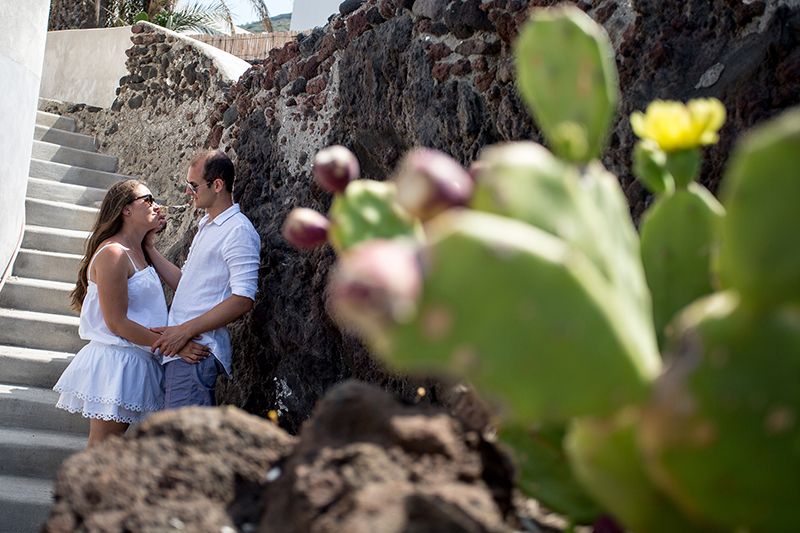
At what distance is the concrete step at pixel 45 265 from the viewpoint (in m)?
5.62

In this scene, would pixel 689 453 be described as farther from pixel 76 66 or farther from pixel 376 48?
pixel 76 66

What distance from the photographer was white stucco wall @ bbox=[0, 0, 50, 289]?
16.2ft

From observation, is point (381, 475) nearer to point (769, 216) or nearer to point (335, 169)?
point (335, 169)

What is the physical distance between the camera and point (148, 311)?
3771mm

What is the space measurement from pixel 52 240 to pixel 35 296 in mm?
590

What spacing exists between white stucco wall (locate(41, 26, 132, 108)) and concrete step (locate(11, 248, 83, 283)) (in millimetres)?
2413

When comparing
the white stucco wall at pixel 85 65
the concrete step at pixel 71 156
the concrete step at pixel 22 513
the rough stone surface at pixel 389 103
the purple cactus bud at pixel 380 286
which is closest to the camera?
the purple cactus bud at pixel 380 286

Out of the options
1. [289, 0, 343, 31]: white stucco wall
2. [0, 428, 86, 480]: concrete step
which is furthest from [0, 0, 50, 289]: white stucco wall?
[289, 0, 343, 31]: white stucco wall

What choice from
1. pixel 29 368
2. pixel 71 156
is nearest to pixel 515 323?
pixel 29 368

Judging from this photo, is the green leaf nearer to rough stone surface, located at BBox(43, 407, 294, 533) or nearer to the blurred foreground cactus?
the blurred foreground cactus

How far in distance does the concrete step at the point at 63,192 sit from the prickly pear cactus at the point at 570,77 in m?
5.95

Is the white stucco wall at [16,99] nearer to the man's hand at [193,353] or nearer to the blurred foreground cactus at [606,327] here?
the man's hand at [193,353]

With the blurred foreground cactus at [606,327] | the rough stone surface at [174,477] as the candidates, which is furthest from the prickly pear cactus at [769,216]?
the rough stone surface at [174,477]

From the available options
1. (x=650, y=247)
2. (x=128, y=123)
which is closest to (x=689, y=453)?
(x=650, y=247)
